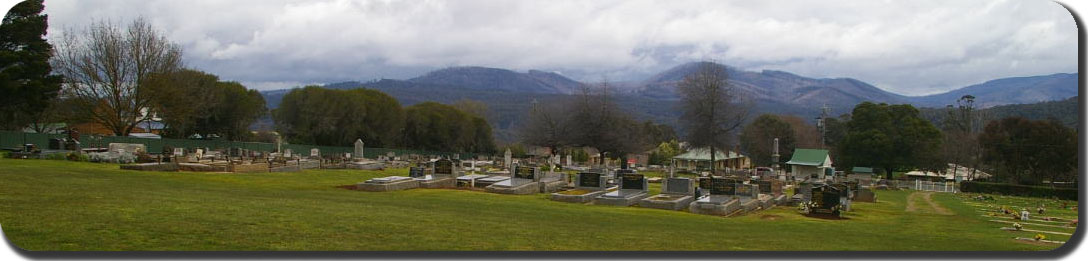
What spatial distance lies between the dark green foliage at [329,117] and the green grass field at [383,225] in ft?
139

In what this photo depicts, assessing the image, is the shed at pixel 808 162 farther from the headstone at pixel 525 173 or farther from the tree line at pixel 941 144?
the headstone at pixel 525 173

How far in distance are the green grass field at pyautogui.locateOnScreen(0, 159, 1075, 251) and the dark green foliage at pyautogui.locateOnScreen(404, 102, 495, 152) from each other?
55294 millimetres

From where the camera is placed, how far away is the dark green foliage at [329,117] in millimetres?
58281

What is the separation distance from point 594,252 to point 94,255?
546 cm

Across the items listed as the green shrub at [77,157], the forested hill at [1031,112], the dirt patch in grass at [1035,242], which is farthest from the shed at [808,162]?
the green shrub at [77,157]

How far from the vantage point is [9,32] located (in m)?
21.5

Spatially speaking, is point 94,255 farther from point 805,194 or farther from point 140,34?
point 140,34

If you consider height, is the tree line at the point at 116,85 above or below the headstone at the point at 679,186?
above

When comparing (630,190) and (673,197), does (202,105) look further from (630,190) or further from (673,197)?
(673,197)

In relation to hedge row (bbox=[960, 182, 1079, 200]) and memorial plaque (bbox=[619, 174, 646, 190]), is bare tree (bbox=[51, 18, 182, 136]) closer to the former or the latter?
memorial plaque (bbox=[619, 174, 646, 190])

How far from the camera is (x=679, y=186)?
2003 cm

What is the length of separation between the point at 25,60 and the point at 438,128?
50602 mm

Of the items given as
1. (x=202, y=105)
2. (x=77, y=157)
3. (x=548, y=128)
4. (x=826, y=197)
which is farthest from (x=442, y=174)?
(x=548, y=128)

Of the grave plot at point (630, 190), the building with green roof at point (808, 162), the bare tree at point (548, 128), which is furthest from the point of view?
the bare tree at point (548, 128)
